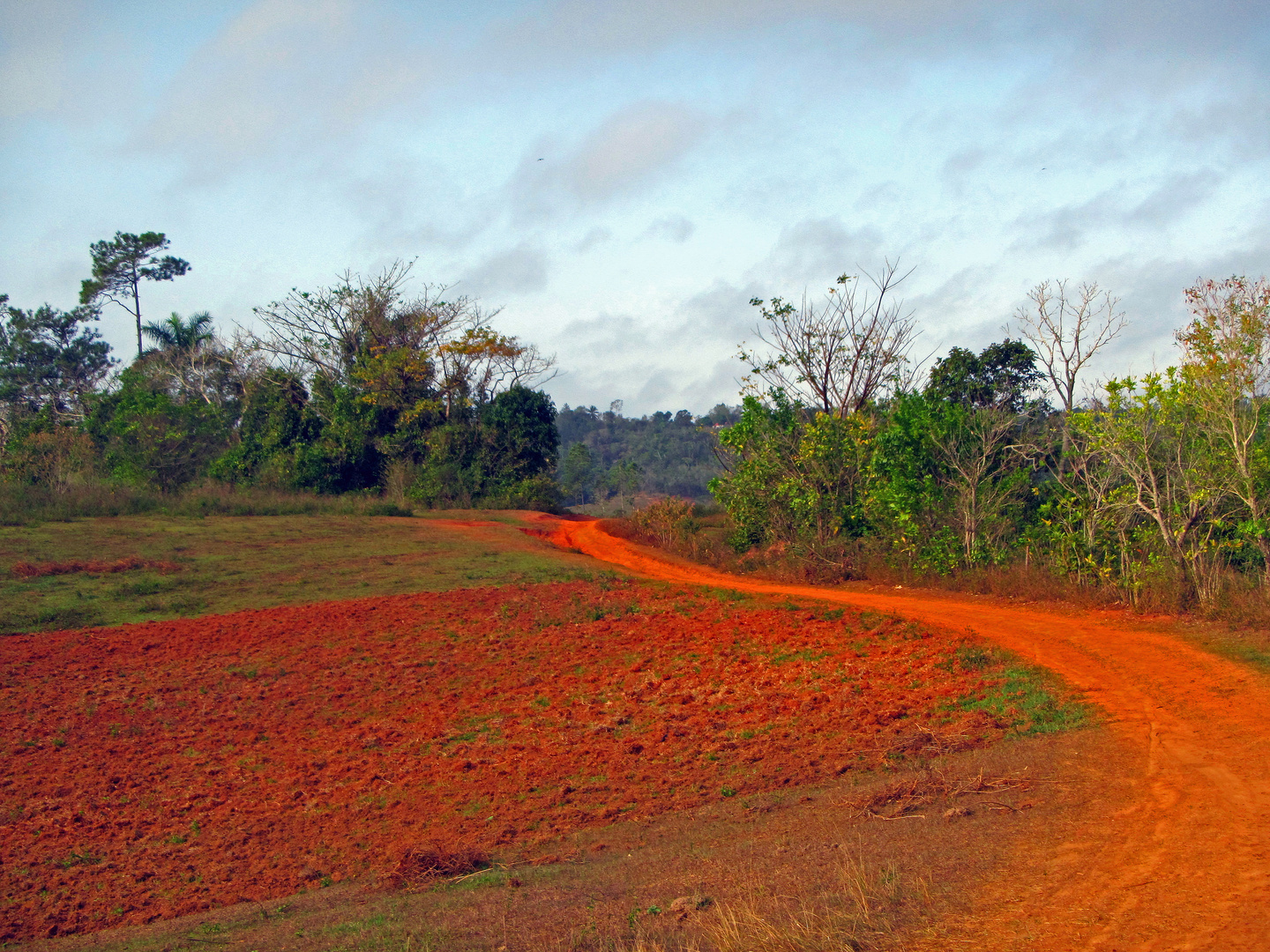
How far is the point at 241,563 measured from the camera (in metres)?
18.2

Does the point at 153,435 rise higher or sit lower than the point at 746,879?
higher

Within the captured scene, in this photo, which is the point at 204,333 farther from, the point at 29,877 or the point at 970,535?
→ the point at 29,877

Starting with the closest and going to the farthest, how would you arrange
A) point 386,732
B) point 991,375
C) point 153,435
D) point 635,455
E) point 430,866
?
point 430,866
point 386,732
point 991,375
point 153,435
point 635,455

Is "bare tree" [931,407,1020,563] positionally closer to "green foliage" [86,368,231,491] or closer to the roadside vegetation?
the roadside vegetation

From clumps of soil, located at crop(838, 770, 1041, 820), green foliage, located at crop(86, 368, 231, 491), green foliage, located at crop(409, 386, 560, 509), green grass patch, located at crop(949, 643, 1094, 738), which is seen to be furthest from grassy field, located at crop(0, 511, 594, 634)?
green foliage, located at crop(86, 368, 231, 491)

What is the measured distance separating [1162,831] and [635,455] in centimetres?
7406

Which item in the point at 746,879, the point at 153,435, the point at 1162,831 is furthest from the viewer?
the point at 153,435

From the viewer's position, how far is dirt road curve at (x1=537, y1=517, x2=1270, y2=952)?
447cm

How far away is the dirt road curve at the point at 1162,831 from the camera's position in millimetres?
4473

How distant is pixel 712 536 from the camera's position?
23578 mm

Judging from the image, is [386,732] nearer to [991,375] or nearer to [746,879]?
Answer: [746,879]

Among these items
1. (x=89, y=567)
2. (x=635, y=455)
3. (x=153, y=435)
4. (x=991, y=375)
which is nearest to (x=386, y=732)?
(x=89, y=567)

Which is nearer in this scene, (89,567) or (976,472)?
(976,472)

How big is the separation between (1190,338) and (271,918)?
40.8ft
